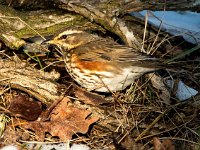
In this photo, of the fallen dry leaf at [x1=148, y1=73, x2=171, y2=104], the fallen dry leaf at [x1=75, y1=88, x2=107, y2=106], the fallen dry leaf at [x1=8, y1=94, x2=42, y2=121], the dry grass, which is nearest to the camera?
the dry grass

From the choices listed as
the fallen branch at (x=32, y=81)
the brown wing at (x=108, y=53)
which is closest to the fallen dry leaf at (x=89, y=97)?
the fallen branch at (x=32, y=81)

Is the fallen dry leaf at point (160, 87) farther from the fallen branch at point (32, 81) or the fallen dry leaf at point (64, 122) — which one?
the fallen branch at point (32, 81)

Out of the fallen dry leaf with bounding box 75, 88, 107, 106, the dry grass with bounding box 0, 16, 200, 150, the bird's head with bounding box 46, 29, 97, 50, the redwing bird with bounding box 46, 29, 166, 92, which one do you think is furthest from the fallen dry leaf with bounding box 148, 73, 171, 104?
the bird's head with bounding box 46, 29, 97, 50

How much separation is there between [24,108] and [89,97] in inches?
27.1

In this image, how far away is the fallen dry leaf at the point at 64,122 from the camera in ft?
15.1

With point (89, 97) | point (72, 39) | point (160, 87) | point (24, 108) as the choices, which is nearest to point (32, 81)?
point (24, 108)

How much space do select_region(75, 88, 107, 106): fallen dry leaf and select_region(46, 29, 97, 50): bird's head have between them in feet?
2.03

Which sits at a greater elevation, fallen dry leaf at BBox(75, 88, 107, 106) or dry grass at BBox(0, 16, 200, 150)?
fallen dry leaf at BBox(75, 88, 107, 106)

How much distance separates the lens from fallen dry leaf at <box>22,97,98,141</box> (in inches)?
181

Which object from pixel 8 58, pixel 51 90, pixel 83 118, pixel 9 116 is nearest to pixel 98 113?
pixel 83 118

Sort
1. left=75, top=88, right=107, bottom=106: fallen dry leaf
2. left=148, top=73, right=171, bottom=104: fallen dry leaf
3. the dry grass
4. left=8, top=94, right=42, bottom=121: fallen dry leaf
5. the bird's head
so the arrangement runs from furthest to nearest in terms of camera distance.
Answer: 1. the bird's head
2. left=148, top=73, right=171, bottom=104: fallen dry leaf
3. left=75, top=88, right=107, bottom=106: fallen dry leaf
4. left=8, top=94, right=42, bottom=121: fallen dry leaf
5. the dry grass

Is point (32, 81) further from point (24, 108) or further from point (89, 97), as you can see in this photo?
point (89, 97)

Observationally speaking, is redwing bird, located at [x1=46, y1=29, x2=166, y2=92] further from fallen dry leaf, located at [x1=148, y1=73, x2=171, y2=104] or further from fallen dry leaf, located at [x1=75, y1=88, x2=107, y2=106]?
fallen dry leaf, located at [x1=148, y1=73, x2=171, y2=104]

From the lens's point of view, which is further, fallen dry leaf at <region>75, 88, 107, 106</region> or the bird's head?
the bird's head
